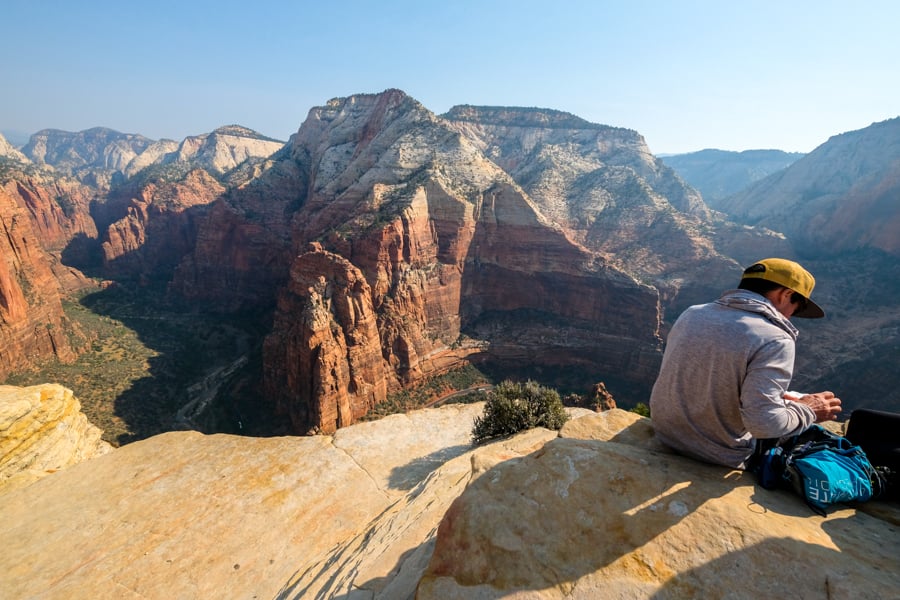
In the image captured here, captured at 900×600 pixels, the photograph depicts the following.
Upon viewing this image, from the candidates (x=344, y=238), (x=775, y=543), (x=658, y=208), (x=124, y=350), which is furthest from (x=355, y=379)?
(x=658, y=208)

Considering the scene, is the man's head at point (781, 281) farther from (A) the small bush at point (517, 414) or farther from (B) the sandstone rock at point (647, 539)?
(A) the small bush at point (517, 414)

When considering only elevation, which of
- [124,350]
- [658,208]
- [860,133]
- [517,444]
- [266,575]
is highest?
[860,133]

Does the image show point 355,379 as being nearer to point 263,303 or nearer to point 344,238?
point 344,238

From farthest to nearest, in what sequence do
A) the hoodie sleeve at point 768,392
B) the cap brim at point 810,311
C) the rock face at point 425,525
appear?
the cap brim at point 810,311, the hoodie sleeve at point 768,392, the rock face at point 425,525

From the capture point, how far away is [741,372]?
4000mm

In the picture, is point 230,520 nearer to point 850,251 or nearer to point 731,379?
point 731,379

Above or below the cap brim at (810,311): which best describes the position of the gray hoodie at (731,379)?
below

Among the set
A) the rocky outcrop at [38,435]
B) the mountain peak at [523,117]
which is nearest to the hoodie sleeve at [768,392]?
the rocky outcrop at [38,435]

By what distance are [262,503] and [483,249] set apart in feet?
150

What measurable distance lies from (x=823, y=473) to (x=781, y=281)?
6.31ft

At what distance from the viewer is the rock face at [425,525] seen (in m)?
3.41

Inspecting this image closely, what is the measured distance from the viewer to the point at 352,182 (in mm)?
63188

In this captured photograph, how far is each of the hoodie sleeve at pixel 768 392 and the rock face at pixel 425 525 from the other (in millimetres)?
791

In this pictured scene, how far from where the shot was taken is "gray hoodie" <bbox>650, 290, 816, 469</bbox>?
387 cm
